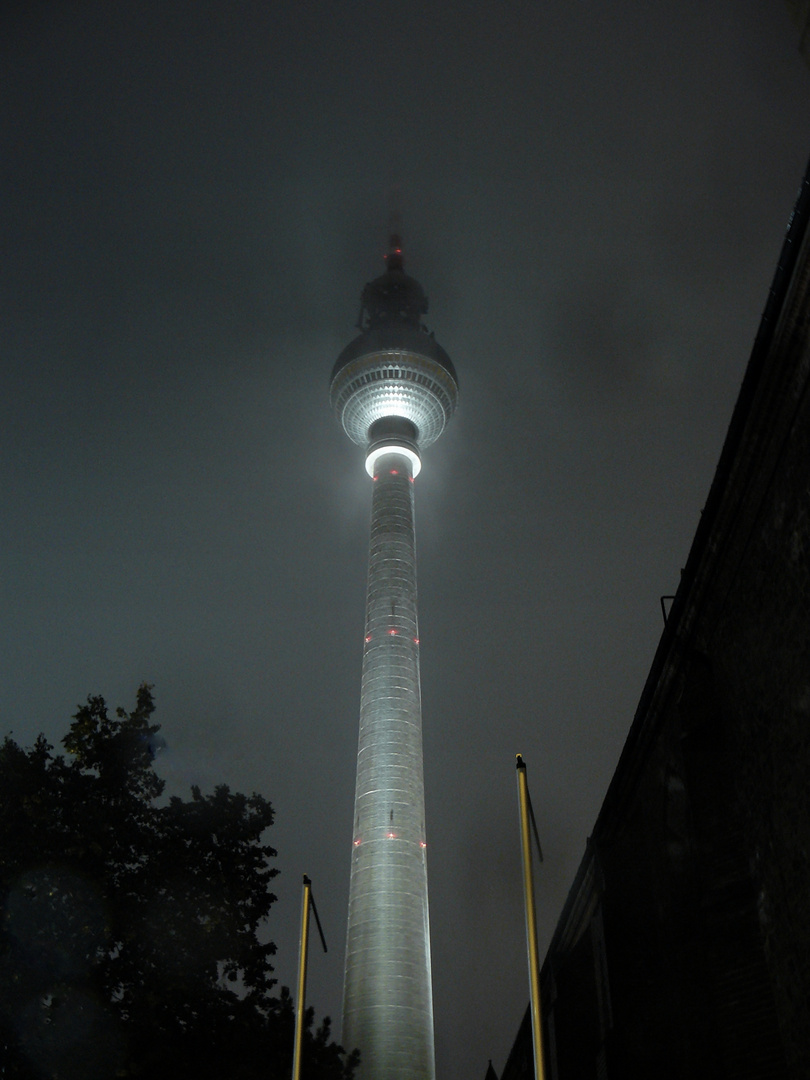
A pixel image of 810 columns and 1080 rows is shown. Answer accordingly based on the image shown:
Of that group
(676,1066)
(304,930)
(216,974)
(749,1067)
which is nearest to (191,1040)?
(216,974)

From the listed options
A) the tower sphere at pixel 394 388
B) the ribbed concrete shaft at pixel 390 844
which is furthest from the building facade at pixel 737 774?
the tower sphere at pixel 394 388

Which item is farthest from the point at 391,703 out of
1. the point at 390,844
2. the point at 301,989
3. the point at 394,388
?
the point at 301,989

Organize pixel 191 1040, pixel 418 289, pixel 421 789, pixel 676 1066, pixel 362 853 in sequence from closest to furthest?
1. pixel 676 1066
2. pixel 191 1040
3. pixel 362 853
4. pixel 421 789
5. pixel 418 289

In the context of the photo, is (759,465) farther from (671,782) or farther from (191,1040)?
(191,1040)

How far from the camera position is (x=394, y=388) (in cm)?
7150

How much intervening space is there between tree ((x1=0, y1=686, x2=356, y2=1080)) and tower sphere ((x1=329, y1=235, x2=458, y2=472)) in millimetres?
47332

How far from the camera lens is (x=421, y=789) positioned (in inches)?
2132

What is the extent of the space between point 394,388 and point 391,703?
2565 centimetres

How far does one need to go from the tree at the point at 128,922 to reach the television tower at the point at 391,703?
21.0 metres

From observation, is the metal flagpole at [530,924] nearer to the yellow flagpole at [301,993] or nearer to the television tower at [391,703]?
the yellow flagpole at [301,993]

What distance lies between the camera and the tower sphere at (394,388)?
71.3 m

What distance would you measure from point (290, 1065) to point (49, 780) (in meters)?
9.13

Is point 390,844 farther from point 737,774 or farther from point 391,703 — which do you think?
point 737,774

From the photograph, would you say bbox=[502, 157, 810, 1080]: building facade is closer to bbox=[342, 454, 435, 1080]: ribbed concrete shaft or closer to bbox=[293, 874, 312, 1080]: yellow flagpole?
bbox=[293, 874, 312, 1080]: yellow flagpole
